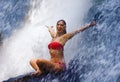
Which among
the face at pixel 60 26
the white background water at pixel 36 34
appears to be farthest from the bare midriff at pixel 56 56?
the white background water at pixel 36 34

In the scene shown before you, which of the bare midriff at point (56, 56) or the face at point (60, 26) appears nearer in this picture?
the bare midriff at point (56, 56)

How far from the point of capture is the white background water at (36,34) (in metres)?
8.55

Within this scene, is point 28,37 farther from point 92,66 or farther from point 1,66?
point 92,66

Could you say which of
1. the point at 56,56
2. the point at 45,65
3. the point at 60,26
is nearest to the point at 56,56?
the point at 56,56

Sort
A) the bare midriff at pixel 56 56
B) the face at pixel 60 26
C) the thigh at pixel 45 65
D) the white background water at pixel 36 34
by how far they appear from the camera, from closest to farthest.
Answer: the thigh at pixel 45 65
the bare midriff at pixel 56 56
the face at pixel 60 26
the white background water at pixel 36 34

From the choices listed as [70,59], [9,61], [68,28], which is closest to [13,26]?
[9,61]

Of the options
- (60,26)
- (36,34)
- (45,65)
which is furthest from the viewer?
(36,34)

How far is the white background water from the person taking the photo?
8.55 m

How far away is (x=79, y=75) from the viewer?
21.3ft

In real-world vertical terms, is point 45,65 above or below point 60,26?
below

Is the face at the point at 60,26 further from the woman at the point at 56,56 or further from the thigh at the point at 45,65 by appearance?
the thigh at the point at 45,65

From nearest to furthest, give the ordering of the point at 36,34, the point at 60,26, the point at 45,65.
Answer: the point at 45,65, the point at 60,26, the point at 36,34

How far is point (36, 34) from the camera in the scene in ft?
30.6

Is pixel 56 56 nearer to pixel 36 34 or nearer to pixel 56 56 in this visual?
pixel 56 56
